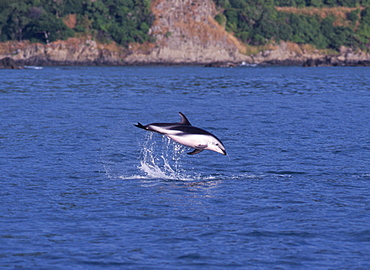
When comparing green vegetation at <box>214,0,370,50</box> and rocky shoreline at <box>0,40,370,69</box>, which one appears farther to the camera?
green vegetation at <box>214,0,370,50</box>

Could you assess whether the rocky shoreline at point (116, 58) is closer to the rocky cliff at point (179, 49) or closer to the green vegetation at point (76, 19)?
the rocky cliff at point (179, 49)

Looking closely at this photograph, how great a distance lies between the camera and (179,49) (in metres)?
165

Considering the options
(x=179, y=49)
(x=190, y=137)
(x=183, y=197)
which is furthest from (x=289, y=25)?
(x=190, y=137)

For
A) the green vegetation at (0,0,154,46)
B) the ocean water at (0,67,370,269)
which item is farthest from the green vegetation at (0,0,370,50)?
the ocean water at (0,67,370,269)

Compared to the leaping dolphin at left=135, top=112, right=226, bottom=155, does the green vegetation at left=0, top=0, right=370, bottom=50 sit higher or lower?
higher

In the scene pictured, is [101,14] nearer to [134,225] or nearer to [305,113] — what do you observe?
[305,113]

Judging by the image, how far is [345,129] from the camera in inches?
1275

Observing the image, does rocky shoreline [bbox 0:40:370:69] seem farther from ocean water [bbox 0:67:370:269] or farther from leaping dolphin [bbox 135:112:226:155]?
leaping dolphin [bbox 135:112:226:155]

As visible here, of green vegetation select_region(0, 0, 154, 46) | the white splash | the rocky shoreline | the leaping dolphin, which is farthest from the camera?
green vegetation select_region(0, 0, 154, 46)

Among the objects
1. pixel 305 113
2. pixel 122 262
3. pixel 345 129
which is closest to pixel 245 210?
pixel 122 262

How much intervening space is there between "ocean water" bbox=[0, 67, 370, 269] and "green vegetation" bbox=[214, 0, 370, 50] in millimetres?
146831

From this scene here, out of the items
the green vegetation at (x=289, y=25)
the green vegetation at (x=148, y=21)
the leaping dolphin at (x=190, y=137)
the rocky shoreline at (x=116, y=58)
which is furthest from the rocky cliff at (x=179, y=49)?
the leaping dolphin at (x=190, y=137)

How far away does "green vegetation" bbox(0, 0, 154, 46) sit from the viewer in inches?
6240

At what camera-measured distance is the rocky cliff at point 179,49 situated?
155 meters
